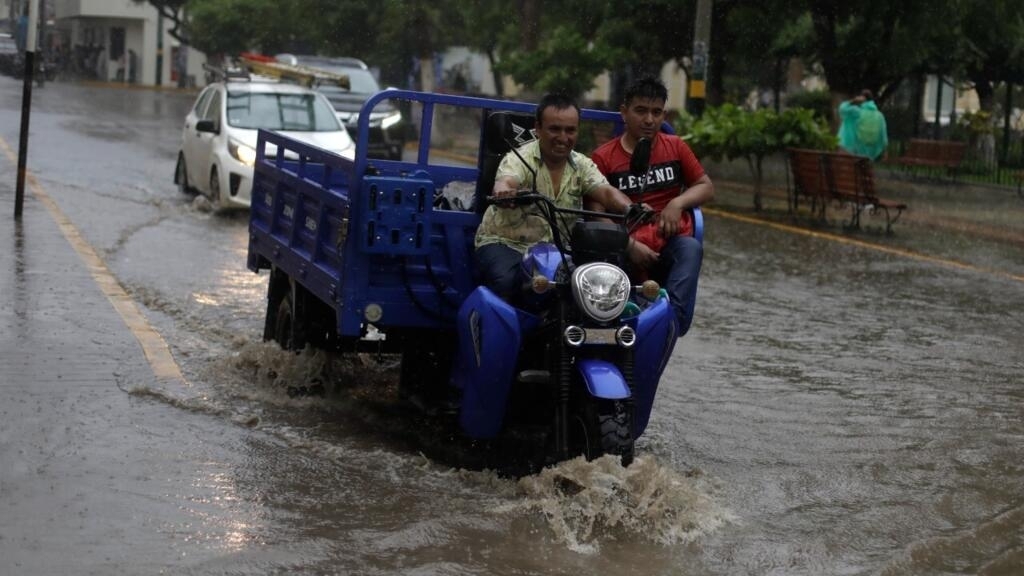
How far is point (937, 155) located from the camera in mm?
28688

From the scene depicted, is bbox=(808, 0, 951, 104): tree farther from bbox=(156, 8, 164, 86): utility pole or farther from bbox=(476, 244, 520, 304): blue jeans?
bbox=(156, 8, 164, 86): utility pole

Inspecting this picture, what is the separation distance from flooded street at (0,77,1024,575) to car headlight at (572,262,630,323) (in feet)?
1.98

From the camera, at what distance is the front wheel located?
618 cm

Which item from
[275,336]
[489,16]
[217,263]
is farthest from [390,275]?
[489,16]

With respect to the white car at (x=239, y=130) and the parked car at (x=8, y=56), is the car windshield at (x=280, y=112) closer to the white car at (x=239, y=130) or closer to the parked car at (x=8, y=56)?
the white car at (x=239, y=130)

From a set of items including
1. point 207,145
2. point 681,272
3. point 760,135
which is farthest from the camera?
point 760,135

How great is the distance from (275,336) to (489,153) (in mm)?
2461

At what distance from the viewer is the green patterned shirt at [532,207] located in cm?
693

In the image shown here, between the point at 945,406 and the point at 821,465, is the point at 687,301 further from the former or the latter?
the point at 945,406

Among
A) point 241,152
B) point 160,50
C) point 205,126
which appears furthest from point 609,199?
point 160,50

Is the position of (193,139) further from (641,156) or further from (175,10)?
(175,10)

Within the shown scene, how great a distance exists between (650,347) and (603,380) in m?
0.42

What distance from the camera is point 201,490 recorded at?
20.7 ft

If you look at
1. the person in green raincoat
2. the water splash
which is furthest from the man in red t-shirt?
the person in green raincoat
